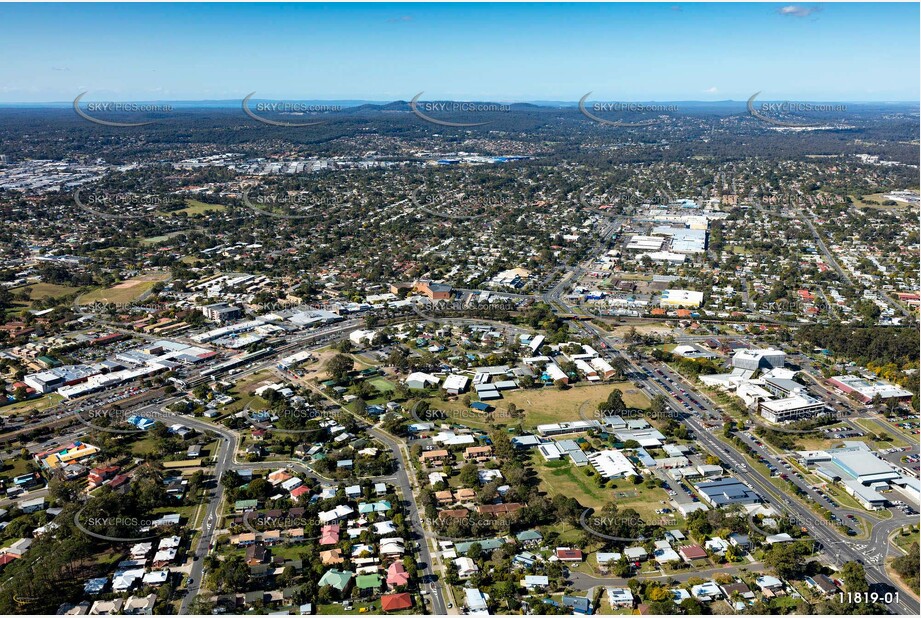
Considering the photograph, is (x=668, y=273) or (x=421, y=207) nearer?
(x=668, y=273)

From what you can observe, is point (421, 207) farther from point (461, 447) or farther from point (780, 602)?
point (780, 602)

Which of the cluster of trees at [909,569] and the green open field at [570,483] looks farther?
the green open field at [570,483]

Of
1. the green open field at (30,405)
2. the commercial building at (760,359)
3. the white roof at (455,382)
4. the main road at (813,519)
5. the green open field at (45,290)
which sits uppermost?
the commercial building at (760,359)

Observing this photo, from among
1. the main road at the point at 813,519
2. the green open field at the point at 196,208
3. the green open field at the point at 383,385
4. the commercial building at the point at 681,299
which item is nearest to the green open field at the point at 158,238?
the green open field at the point at 196,208

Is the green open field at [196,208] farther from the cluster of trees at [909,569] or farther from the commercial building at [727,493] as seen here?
the cluster of trees at [909,569]

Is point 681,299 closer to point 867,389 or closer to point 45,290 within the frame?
point 867,389

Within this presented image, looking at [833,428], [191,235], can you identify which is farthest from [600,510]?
[191,235]

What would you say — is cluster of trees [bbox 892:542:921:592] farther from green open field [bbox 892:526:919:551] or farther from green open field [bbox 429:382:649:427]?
green open field [bbox 429:382:649:427]

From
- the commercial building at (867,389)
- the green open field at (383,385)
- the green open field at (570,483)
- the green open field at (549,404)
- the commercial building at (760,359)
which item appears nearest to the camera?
the green open field at (570,483)

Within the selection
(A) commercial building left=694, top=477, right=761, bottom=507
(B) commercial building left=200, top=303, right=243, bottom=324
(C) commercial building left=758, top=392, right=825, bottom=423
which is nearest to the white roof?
(A) commercial building left=694, top=477, right=761, bottom=507
